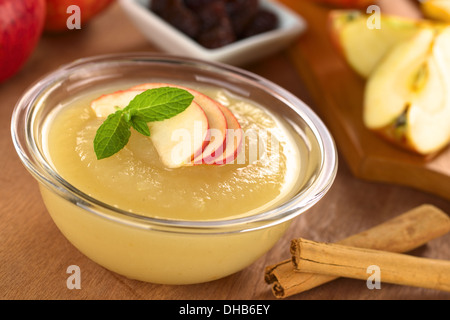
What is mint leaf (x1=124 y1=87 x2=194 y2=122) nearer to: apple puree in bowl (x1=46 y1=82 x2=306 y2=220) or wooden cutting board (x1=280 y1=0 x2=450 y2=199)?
apple puree in bowl (x1=46 y1=82 x2=306 y2=220)

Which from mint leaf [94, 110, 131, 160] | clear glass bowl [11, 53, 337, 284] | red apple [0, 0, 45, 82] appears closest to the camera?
clear glass bowl [11, 53, 337, 284]

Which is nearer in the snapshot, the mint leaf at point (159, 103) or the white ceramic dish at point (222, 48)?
the mint leaf at point (159, 103)

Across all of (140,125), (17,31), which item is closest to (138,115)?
(140,125)

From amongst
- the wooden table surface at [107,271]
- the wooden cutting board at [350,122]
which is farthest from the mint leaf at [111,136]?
the wooden cutting board at [350,122]

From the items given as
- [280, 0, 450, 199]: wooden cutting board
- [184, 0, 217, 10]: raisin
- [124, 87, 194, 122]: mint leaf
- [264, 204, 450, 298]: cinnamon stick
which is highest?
[124, 87, 194, 122]: mint leaf

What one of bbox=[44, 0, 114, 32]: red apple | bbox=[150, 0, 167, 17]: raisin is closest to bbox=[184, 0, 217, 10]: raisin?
bbox=[150, 0, 167, 17]: raisin

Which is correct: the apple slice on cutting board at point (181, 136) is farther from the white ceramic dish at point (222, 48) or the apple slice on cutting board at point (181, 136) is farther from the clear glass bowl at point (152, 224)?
the white ceramic dish at point (222, 48)

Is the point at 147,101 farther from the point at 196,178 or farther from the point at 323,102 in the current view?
the point at 323,102
